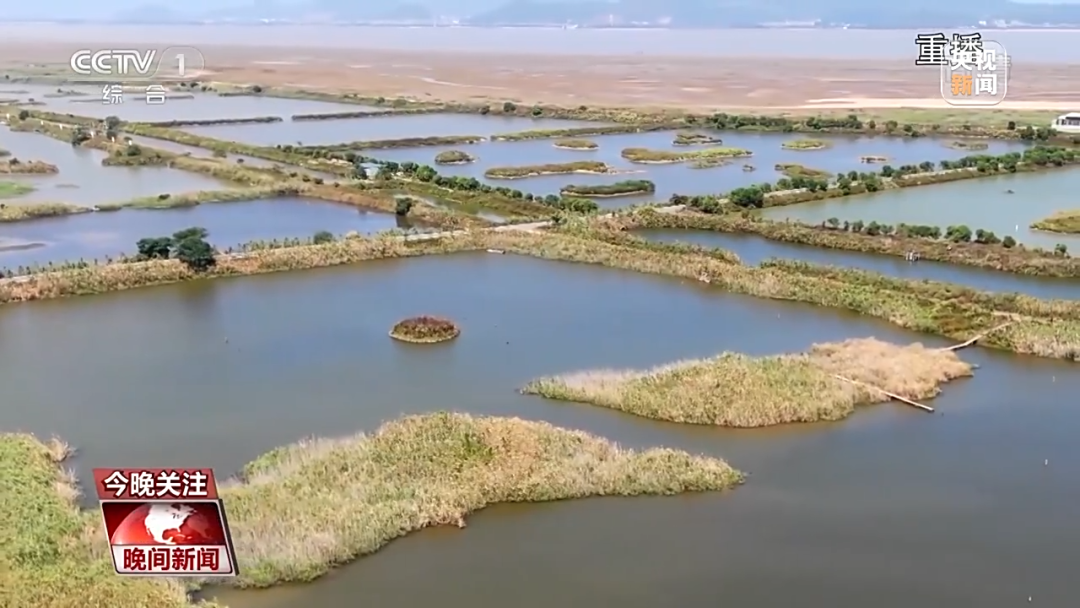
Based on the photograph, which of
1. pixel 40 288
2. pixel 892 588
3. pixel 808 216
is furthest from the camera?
pixel 808 216

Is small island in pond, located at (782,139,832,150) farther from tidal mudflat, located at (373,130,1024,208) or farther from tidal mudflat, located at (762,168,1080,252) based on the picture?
tidal mudflat, located at (762,168,1080,252)

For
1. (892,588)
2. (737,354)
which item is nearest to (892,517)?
(892,588)

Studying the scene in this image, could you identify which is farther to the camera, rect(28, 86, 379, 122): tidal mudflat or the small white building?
rect(28, 86, 379, 122): tidal mudflat

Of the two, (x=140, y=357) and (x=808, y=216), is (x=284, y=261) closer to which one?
(x=140, y=357)

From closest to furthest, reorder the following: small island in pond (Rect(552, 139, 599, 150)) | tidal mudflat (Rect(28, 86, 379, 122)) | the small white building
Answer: the small white building → small island in pond (Rect(552, 139, 599, 150)) → tidal mudflat (Rect(28, 86, 379, 122))

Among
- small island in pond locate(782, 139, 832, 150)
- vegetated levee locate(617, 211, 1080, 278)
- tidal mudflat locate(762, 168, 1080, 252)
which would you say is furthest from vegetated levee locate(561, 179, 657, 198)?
small island in pond locate(782, 139, 832, 150)

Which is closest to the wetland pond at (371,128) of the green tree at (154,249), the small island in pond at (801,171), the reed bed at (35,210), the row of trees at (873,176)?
the reed bed at (35,210)

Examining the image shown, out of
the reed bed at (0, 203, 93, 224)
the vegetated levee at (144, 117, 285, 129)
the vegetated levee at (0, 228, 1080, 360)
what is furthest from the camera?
the vegetated levee at (144, 117, 285, 129)
